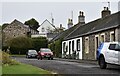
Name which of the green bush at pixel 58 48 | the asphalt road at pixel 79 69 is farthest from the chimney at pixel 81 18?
the asphalt road at pixel 79 69

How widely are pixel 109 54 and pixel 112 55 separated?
388mm

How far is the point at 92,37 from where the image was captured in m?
38.7

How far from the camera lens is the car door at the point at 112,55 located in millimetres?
20303

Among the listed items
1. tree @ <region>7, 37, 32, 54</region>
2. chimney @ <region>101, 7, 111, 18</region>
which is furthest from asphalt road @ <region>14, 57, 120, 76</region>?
tree @ <region>7, 37, 32, 54</region>

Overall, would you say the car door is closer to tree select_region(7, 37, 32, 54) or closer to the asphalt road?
the asphalt road

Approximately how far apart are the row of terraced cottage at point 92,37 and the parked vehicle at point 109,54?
29.6 ft

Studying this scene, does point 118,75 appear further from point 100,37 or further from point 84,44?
point 84,44

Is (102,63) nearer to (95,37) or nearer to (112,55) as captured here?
(112,55)

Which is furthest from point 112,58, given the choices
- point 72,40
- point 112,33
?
point 72,40

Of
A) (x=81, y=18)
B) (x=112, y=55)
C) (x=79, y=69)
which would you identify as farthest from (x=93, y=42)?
(x=79, y=69)

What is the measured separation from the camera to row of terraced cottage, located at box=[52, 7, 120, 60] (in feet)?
109

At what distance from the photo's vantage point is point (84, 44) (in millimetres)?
42250

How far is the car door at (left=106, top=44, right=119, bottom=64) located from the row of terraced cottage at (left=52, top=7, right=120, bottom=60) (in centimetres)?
983

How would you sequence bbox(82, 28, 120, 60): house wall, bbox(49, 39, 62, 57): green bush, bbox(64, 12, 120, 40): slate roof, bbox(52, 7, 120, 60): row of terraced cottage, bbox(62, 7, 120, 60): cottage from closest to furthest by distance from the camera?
bbox(62, 7, 120, 60): cottage, bbox(52, 7, 120, 60): row of terraced cottage, bbox(64, 12, 120, 40): slate roof, bbox(82, 28, 120, 60): house wall, bbox(49, 39, 62, 57): green bush
